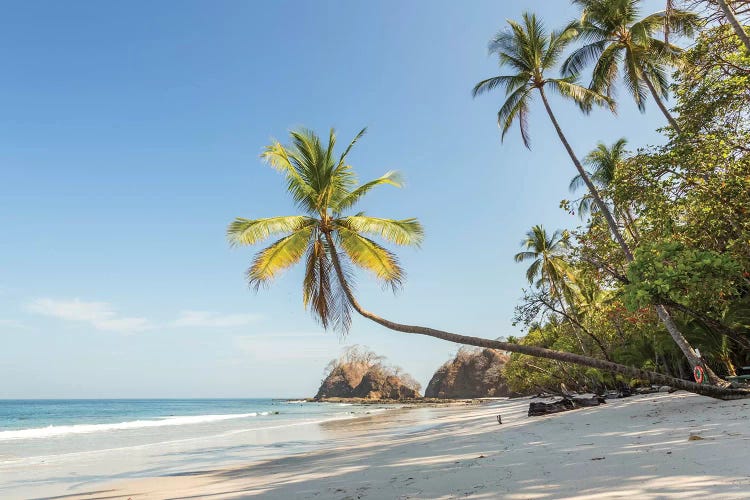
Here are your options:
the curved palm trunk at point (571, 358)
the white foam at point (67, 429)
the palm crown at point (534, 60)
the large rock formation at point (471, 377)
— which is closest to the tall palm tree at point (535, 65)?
the palm crown at point (534, 60)

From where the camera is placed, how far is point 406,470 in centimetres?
657

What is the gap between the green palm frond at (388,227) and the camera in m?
12.6

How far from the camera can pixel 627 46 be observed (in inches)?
600

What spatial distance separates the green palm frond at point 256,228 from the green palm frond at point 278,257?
33 cm

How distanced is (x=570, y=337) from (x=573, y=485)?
25075 mm

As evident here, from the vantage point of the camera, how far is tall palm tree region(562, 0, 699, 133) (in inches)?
565

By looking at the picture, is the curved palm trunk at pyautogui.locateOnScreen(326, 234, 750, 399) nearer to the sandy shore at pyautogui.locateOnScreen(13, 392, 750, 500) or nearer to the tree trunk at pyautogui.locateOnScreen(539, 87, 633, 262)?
the sandy shore at pyautogui.locateOnScreen(13, 392, 750, 500)

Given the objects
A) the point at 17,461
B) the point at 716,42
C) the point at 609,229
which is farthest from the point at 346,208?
the point at 17,461

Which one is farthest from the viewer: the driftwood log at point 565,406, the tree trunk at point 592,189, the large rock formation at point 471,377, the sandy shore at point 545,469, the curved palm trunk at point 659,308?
the large rock formation at point 471,377

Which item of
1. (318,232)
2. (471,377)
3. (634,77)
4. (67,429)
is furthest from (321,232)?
(471,377)

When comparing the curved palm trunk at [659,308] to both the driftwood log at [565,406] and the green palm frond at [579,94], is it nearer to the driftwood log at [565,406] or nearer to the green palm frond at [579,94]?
the green palm frond at [579,94]

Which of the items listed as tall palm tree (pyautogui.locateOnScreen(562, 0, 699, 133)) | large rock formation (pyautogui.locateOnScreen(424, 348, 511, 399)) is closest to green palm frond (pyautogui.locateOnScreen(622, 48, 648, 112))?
tall palm tree (pyautogui.locateOnScreen(562, 0, 699, 133))

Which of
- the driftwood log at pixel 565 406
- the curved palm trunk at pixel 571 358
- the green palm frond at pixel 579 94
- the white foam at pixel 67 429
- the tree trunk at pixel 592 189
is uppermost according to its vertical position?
the green palm frond at pixel 579 94

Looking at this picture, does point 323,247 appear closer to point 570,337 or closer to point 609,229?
point 609,229
